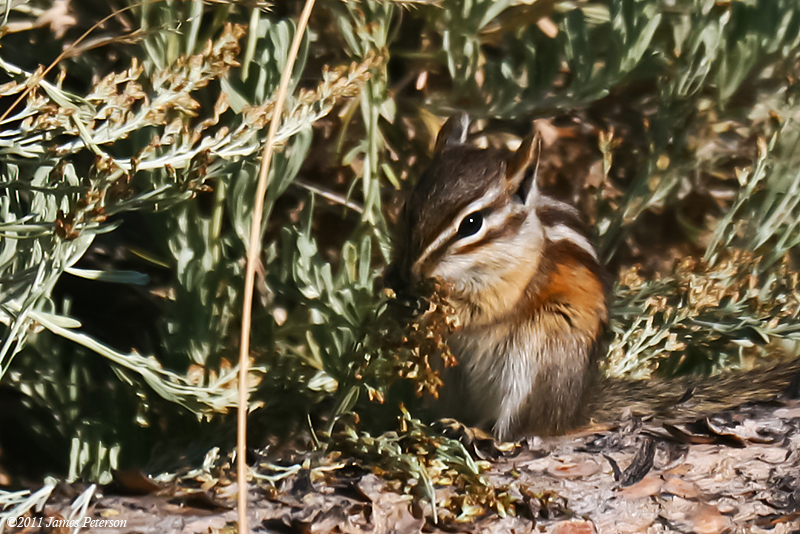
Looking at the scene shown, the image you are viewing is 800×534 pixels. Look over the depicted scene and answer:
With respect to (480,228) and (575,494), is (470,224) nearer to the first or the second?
(480,228)

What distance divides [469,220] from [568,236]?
0.37 m

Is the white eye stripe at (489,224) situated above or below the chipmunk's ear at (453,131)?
below

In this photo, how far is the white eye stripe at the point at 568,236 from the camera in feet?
6.64

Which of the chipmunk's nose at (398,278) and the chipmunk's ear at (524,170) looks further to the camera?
the chipmunk's ear at (524,170)

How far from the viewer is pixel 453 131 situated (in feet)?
6.65

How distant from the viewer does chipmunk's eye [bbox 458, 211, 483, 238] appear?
1.77 m

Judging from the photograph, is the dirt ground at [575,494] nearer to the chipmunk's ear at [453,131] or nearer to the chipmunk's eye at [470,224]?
the chipmunk's eye at [470,224]

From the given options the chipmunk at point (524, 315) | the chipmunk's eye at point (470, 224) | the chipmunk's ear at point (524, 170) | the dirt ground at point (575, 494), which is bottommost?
the dirt ground at point (575, 494)

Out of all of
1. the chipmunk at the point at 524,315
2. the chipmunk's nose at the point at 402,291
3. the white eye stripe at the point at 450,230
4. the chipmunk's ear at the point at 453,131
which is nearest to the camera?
the chipmunk's nose at the point at 402,291

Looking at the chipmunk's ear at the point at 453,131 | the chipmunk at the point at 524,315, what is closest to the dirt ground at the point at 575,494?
the chipmunk at the point at 524,315

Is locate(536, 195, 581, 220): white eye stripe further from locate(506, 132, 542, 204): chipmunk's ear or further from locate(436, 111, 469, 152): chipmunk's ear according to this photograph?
locate(436, 111, 469, 152): chipmunk's ear
